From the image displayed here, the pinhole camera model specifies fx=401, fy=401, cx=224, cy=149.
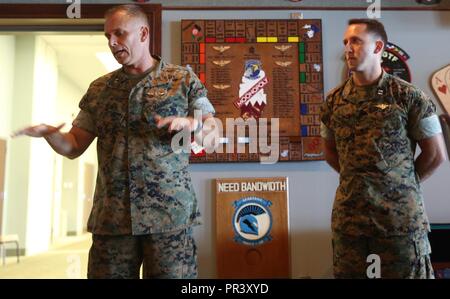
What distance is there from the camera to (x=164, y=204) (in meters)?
1.18

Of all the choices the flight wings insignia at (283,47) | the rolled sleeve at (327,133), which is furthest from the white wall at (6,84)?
the rolled sleeve at (327,133)

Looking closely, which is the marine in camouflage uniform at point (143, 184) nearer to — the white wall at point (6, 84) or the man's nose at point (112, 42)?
the man's nose at point (112, 42)

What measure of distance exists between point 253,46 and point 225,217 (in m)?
0.99

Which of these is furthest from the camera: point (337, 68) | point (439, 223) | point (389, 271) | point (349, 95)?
point (337, 68)

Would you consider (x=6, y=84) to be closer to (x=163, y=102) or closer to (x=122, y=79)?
(x=122, y=79)

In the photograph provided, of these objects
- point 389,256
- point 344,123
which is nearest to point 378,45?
point 344,123

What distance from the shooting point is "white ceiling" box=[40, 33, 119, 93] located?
4.62m

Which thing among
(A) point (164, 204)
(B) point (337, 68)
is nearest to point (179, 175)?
(A) point (164, 204)

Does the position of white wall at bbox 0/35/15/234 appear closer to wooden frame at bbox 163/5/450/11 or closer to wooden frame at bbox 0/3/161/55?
wooden frame at bbox 0/3/161/55

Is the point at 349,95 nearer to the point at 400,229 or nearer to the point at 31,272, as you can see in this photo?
the point at 400,229

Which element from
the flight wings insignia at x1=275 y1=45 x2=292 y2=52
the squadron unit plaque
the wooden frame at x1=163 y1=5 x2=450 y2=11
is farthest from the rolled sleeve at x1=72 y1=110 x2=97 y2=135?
the flight wings insignia at x1=275 y1=45 x2=292 y2=52

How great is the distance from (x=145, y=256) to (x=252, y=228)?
1096 millimetres

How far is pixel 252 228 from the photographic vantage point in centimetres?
220

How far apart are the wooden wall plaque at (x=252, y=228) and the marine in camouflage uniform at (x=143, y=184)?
98 centimetres
